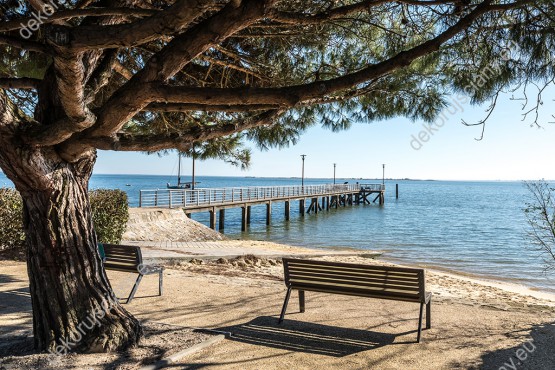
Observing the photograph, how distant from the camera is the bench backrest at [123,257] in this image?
620 cm

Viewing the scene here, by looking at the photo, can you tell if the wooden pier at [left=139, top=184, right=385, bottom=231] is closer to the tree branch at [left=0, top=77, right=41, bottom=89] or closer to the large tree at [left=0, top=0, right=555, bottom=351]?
the large tree at [left=0, top=0, right=555, bottom=351]

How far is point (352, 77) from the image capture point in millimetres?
3143

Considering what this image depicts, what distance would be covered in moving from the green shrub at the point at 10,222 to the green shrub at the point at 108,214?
5.25ft

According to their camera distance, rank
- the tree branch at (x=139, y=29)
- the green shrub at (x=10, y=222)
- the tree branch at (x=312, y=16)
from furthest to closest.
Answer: the green shrub at (x=10, y=222)
the tree branch at (x=312, y=16)
the tree branch at (x=139, y=29)

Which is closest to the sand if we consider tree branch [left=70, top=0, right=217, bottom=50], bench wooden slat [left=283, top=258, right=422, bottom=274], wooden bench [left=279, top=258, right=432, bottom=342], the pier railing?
wooden bench [left=279, top=258, right=432, bottom=342]

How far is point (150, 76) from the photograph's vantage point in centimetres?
304

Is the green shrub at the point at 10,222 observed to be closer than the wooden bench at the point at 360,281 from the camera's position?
No

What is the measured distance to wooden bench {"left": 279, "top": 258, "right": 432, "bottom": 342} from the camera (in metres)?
4.57

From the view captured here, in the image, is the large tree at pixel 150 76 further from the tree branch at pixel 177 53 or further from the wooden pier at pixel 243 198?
the wooden pier at pixel 243 198

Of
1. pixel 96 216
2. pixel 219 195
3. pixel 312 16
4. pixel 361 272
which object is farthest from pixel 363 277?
pixel 219 195

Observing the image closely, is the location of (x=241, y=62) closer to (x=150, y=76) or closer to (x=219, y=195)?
(x=150, y=76)

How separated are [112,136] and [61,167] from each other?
1.89 ft

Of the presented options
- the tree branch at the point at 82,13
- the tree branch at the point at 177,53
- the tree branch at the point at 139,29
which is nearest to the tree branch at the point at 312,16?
the tree branch at the point at 177,53

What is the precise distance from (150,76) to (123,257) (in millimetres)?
3940
